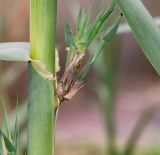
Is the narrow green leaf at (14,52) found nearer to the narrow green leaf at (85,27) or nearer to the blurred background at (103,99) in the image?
the narrow green leaf at (85,27)

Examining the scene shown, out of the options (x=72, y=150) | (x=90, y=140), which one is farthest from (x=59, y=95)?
(x=90, y=140)

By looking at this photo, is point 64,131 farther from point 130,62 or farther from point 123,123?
point 130,62

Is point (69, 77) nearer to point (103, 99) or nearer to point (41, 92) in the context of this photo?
point (41, 92)

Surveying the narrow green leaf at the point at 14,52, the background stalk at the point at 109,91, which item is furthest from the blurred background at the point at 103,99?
the narrow green leaf at the point at 14,52

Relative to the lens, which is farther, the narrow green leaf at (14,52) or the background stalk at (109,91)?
the background stalk at (109,91)

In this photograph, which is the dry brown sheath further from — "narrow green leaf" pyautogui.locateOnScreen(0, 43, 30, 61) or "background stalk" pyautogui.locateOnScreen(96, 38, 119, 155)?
"background stalk" pyautogui.locateOnScreen(96, 38, 119, 155)
